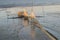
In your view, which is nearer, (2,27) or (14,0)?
(2,27)

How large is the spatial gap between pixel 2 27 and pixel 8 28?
676 mm

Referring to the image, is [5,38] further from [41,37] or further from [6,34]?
[41,37]

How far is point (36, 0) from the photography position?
5062 cm

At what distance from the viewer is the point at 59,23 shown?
1916 cm

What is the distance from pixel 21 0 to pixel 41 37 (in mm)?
38702

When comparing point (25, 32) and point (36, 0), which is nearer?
point (25, 32)

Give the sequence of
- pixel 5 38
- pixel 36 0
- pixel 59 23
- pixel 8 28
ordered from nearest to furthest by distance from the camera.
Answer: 1. pixel 5 38
2. pixel 8 28
3. pixel 59 23
4. pixel 36 0

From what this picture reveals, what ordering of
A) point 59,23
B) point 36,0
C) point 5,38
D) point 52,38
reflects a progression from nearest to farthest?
point 52,38, point 5,38, point 59,23, point 36,0

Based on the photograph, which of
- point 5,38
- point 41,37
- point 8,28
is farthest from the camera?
point 8,28

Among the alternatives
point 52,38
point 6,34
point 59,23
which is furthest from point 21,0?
point 52,38

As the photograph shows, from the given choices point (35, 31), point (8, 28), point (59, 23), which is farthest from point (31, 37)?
point (59, 23)

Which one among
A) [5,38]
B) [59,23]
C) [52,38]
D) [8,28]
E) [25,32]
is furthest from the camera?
[59,23]

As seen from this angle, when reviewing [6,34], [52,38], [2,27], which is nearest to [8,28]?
[2,27]

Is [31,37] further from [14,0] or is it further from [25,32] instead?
[14,0]
